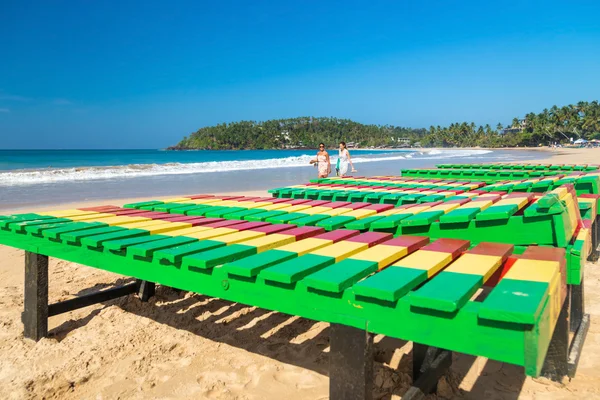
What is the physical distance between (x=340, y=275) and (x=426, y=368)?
Answer: 1.09 m

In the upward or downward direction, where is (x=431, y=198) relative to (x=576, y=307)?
upward

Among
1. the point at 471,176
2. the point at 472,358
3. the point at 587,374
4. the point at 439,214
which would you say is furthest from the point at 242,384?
the point at 471,176

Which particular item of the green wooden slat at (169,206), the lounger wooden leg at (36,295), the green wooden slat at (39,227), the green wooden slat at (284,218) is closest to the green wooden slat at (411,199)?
the green wooden slat at (284,218)

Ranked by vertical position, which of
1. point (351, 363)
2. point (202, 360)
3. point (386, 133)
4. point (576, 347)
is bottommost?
point (202, 360)

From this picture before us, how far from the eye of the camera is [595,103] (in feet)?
332

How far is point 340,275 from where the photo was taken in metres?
1.79

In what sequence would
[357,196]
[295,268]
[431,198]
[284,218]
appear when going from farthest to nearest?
[357,196]
[431,198]
[284,218]
[295,268]

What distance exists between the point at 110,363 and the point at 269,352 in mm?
1124

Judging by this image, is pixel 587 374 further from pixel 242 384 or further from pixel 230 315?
pixel 230 315

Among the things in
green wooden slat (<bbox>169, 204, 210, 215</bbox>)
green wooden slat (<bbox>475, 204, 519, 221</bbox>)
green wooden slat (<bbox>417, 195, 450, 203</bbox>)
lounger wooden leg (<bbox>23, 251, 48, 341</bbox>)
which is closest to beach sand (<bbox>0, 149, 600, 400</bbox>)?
lounger wooden leg (<bbox>23, 251, 48, 341</bbox>)

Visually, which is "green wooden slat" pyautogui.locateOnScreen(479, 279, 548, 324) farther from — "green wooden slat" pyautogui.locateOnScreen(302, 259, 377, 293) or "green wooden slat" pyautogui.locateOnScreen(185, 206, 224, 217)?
"green wooden slat" pyautogui.locateOnScreen(185, 206, 224, 217)

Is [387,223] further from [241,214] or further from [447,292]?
[447,292]

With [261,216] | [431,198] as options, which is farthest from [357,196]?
[261,216]

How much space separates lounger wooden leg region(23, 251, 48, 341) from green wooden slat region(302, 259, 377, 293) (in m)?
2.40
